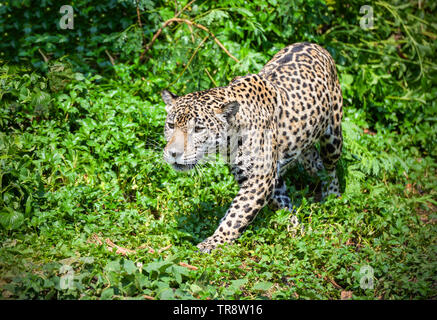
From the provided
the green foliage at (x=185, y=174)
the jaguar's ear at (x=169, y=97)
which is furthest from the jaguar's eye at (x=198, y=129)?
the green foliage at (x=185, y=174)

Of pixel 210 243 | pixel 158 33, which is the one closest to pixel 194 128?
pixel 210 243

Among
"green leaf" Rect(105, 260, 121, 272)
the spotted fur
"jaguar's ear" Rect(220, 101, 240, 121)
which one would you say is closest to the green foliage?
"green leaf" Rect(105, 260, 121, 272)

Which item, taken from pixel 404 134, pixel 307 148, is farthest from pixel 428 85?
pixel 307 148

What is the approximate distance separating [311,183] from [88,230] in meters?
3.62

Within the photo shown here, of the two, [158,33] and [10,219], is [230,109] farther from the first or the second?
[158,33]

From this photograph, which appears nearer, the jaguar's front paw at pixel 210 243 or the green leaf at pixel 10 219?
the green leaf at pixel 10 219

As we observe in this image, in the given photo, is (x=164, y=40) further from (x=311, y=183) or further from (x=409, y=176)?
(x=409, y=176)

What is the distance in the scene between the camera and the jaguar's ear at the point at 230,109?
5809 millimetres

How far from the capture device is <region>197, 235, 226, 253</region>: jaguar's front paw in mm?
5945

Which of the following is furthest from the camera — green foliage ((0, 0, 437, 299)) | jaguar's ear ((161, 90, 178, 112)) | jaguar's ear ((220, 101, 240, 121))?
jaguar's ear ((161, 90, 178, 112))

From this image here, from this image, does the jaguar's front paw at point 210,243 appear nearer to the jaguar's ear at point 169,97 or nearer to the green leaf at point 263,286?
the green leaf at point 263,286

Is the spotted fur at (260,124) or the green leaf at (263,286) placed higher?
the spotted fur at (260,124)

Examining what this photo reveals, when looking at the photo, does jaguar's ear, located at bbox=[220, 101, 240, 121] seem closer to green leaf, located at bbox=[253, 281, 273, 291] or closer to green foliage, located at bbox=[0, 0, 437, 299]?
green foliage, located at bbox=[0, 0, 437, 299]

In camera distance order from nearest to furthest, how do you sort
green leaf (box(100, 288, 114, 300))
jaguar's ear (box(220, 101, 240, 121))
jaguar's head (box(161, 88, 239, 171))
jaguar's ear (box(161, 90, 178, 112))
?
green leaf (box(100, 288, 114, 300)) → jaguar's head (box(161, 88, 239, 171)) → jaguar's ear (box(220, 101, 240, 121)) → jaguar's ear (box(161, 90, 178, 112))
